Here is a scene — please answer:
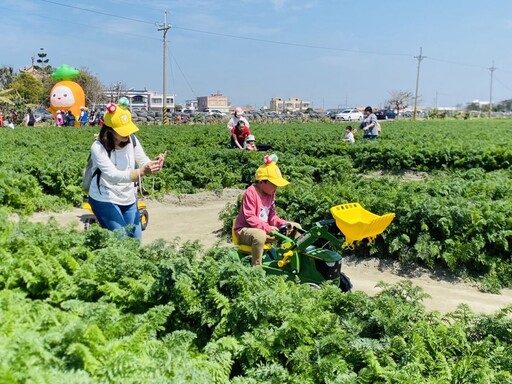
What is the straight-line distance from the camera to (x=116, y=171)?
5.66 m

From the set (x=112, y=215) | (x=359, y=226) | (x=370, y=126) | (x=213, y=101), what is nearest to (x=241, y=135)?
(x=370, y=126)

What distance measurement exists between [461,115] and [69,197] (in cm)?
7600

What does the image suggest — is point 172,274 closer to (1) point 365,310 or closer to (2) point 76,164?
(1) point 365,310

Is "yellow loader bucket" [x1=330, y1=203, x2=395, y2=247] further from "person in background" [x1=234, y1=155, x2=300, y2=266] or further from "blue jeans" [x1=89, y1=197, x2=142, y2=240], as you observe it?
"blue jeans" [x1=89, y1=197, x2=142, y2=240]

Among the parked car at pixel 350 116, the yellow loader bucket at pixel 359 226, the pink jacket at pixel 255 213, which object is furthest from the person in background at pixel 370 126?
the parked car at pixel 350 116

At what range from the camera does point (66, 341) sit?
3008mm

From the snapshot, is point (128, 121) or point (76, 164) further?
point (76, 164)

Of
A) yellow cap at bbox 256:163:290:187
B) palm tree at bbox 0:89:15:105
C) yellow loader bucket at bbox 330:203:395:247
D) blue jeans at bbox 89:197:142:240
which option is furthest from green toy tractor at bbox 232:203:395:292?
palm tree at bbox 0:89:15:105

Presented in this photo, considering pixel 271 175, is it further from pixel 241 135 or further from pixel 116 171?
pixel 241 135

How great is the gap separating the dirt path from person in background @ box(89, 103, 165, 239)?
2.00ft

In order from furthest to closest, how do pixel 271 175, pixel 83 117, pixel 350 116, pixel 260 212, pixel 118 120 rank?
1. pixel 350 116
2. pixel 83 117
3. pixel 260 212
4. pixel 271 175
5. pixel 118 120

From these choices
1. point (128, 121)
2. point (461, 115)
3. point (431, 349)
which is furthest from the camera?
point (461, 115)

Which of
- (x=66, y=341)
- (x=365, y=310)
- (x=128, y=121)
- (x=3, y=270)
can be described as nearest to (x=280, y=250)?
(x=365, y=310)

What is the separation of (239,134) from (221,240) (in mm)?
7555
